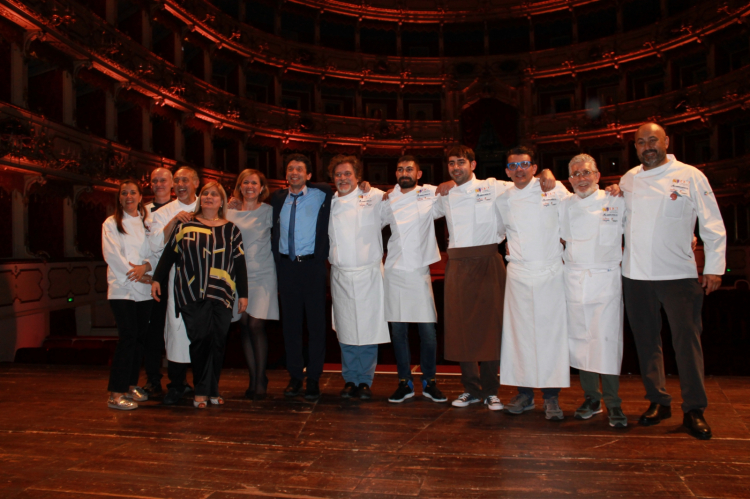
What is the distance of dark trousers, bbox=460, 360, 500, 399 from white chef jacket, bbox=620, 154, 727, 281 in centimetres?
122

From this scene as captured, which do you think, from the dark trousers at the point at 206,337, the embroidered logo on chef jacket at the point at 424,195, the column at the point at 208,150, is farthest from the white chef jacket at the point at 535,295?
the column at the point at 208,150

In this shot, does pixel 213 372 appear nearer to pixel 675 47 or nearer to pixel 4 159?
pixel 4 159

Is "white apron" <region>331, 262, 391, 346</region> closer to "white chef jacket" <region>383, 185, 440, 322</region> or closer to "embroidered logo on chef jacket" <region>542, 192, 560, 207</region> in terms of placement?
"white chef jacket" <region>383, 185, 440, 322</region>

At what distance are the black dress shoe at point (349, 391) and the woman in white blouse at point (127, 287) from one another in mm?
1647

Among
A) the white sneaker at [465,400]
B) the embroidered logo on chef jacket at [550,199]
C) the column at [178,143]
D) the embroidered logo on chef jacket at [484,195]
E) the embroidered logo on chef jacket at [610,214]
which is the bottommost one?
the white sneaker at [465,400]

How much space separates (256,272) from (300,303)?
0.47 meters

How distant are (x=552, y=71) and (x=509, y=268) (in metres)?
17.7

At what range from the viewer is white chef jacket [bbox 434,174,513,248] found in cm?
421

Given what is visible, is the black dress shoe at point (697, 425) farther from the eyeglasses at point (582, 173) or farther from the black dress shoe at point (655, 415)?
the eyeglasses at point (582, 173)

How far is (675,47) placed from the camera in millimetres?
17109

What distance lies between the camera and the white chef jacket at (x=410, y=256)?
4410mm

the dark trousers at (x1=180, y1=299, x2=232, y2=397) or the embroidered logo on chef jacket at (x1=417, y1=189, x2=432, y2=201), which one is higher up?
the embroidered logo on chef jacket at (x1=417, y1=189, x2=432, y2=201)

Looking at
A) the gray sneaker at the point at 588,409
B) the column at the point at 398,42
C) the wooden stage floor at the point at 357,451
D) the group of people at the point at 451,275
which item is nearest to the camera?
→ the wooden stage floor at the point at 357,451

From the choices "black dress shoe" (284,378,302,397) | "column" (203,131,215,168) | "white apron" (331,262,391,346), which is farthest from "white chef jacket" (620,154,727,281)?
"column" (203,131,215,168)
